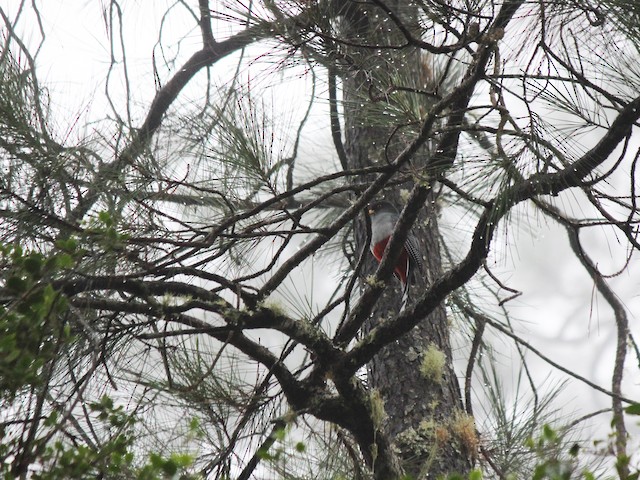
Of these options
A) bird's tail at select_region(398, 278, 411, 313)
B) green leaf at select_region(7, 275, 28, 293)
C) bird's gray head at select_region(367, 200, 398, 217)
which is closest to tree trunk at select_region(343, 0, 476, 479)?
bird's tail at select_region(398, 278, 411, 313)

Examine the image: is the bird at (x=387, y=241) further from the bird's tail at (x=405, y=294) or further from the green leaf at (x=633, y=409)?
the green leaf at (x=633, y=409)

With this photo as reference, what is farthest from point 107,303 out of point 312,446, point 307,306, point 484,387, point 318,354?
point 484,387

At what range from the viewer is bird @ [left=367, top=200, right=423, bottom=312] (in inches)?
98.3

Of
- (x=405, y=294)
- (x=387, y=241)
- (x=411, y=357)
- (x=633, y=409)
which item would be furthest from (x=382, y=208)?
(x=633, y=409)

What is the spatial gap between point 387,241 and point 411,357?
0.71 m

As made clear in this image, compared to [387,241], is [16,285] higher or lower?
lower

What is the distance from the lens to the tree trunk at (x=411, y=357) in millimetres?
1948

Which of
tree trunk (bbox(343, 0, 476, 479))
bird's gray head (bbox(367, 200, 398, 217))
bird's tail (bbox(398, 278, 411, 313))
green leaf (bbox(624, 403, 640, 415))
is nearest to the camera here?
green leaf (bbox(624, 403, 640, 415))

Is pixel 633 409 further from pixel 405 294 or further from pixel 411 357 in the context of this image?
pixel 405 294

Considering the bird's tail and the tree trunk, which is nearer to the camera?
the tree trunk

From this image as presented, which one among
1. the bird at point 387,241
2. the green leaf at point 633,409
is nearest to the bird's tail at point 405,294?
the bird at point 387,241

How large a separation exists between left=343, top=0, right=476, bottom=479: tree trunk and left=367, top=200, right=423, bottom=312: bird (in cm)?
3

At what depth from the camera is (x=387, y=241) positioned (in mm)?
2906

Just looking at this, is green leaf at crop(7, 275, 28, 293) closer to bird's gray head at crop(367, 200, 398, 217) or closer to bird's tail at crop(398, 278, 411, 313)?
bird's tail at crop(398, 278, 411, 313)
